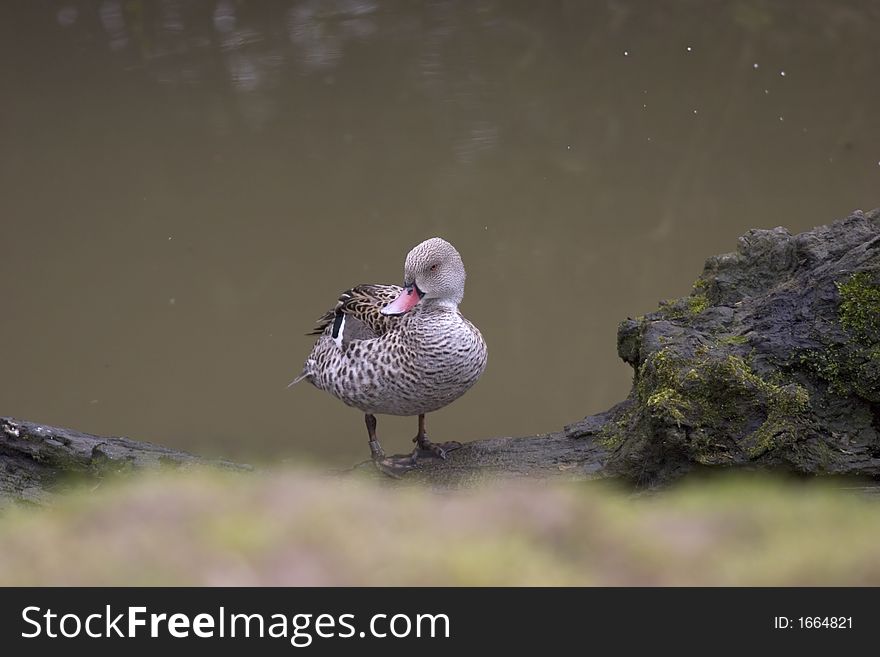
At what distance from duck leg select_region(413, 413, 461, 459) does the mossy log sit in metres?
0.07

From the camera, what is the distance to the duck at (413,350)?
279 cm

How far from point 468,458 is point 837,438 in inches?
40.4


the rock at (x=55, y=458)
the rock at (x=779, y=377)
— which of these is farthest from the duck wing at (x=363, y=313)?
the rock at (x=779, y=377)

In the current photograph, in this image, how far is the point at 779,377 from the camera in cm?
242

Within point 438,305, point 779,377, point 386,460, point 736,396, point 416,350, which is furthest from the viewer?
point 386,460

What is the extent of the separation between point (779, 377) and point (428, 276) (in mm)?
984

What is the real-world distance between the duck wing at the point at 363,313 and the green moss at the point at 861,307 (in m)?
1.19

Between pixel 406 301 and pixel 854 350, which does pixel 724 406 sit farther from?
pixel 406 301

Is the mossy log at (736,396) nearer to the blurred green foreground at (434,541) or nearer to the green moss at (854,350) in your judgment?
the green moss at (854,350)

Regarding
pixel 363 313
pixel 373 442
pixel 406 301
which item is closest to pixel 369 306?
pixel 363 313
